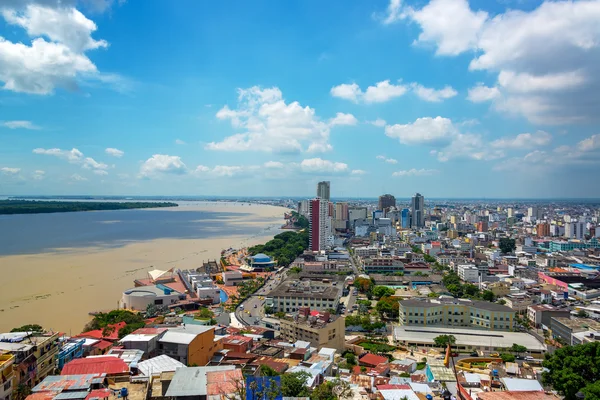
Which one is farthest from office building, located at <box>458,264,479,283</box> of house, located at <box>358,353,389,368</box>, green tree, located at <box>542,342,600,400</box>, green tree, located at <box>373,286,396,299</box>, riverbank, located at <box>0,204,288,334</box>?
green tree, located at <box>542,342,600,400</box>

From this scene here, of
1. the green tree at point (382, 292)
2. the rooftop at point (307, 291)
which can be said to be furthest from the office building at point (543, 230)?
the rooftop at point (307, 291)

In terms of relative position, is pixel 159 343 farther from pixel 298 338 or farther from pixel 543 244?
pixel 543 244

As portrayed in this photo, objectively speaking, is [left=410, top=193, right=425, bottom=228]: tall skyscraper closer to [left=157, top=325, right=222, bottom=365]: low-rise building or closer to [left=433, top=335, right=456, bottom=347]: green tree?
[left=433, top=335, right=456, bottom=347]: green tree

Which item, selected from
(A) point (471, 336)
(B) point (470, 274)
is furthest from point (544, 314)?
(B) point (470, 274)

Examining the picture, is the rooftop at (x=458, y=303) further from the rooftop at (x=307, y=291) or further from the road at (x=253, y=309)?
the road at (x=253, y=309)

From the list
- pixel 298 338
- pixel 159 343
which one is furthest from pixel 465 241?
pixel 159 343

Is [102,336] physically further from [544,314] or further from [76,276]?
[544,314]
